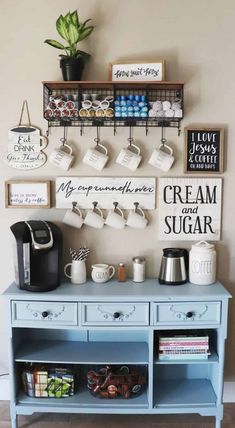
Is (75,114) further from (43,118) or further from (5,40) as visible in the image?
(5,40)

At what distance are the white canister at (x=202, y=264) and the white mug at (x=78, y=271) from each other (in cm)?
58

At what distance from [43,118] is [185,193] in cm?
90

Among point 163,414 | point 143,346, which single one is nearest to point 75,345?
point 143,346

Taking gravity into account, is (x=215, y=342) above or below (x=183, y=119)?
below

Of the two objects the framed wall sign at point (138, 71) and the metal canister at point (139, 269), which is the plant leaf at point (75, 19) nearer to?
the framed wall sign at point (138, 71)

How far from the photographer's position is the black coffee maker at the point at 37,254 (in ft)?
7.04

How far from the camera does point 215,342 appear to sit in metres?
2.29

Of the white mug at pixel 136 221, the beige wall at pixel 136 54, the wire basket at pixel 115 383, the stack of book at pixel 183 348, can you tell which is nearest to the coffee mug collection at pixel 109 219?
the white mug at pixel 136 221

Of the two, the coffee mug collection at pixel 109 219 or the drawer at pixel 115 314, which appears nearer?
the drawer at pixel 115 314

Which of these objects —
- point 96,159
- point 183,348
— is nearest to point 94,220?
point 96,159

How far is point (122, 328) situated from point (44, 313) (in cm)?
40

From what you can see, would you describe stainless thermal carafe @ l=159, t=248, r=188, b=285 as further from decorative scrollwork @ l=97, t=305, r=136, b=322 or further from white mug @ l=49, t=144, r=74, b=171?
white mug @ l=49, t=144, r=74, b=171

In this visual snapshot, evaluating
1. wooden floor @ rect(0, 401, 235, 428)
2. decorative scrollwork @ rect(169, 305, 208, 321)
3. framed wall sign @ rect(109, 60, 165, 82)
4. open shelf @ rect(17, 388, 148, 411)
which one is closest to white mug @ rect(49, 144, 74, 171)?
framed wall sign @ rect(109, 60, 165, 82)

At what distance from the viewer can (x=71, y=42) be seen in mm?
2162
